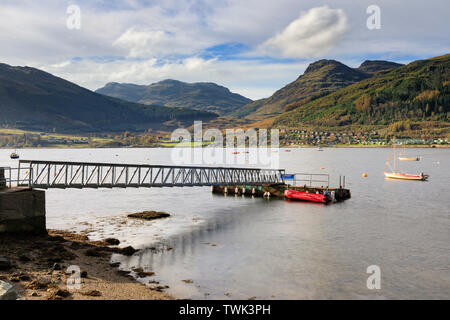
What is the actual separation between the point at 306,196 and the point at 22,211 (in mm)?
48423

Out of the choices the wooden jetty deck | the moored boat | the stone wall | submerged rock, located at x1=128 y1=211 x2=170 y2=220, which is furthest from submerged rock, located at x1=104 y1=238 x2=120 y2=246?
the moored boat

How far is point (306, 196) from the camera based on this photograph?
6575cm

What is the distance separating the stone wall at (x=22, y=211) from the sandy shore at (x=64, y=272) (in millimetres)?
737

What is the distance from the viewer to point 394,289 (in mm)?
24578

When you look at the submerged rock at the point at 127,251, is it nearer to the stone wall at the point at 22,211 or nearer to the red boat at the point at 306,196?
the stone wall at the point at 22,211

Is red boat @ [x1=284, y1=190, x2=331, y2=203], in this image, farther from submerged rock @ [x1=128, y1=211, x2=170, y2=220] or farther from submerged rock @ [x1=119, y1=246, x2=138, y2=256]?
submerged rock @ [x1=119, y1=246, x2=138, y2=256]

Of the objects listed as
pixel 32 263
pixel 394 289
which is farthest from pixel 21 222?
pixel 394 289

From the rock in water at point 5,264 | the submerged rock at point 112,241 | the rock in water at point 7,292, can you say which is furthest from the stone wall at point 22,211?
the rock in water at point 7,292

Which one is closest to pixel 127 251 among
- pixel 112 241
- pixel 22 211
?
pixel 112 241

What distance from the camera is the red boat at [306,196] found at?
6488 centimetres
